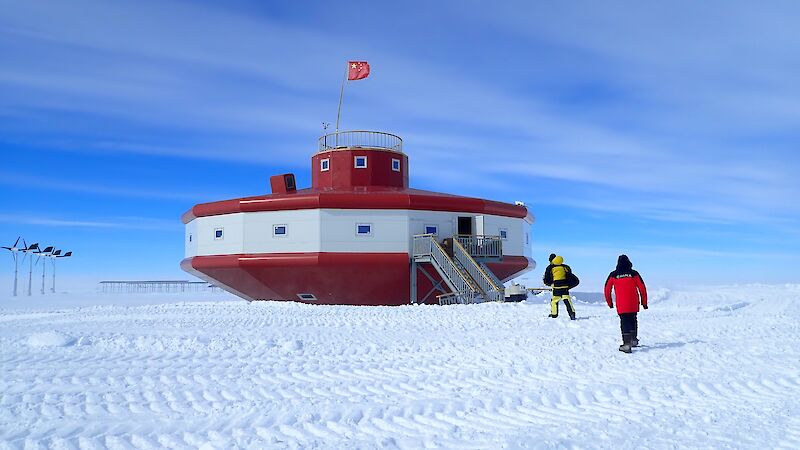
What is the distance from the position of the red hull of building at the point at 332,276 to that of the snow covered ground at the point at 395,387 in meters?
10.7

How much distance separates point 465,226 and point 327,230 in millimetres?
6374

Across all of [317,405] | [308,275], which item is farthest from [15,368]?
[308,275]

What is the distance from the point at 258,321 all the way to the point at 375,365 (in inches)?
260

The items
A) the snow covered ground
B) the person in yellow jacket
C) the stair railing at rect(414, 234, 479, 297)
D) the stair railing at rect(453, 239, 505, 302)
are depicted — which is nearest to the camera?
the snow covered ground

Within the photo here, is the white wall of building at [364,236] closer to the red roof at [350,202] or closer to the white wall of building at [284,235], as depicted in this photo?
the red roof at [350,202]

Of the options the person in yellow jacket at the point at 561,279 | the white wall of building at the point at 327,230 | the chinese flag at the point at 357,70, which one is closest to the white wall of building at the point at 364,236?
the white wall of building at the point at 327,230

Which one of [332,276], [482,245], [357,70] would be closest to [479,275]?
[482,245]

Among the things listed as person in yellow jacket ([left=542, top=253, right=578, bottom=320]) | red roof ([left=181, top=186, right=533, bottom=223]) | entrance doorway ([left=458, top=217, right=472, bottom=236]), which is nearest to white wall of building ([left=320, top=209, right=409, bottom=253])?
red roof ([left=181, top=186, right=533, bottom=223])

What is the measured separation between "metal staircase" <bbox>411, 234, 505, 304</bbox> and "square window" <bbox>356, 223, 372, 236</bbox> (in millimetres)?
1946

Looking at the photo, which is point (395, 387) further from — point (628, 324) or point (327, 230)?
point (327, 230)

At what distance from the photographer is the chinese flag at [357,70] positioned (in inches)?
1313

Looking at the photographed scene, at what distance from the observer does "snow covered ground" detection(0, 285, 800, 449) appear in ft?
19.3

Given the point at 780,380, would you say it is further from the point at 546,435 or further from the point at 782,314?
the point at 782,314

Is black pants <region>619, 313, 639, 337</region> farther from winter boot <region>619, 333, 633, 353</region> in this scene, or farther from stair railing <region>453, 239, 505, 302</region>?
stair railing <region>453, 239, 505, 302</region>
